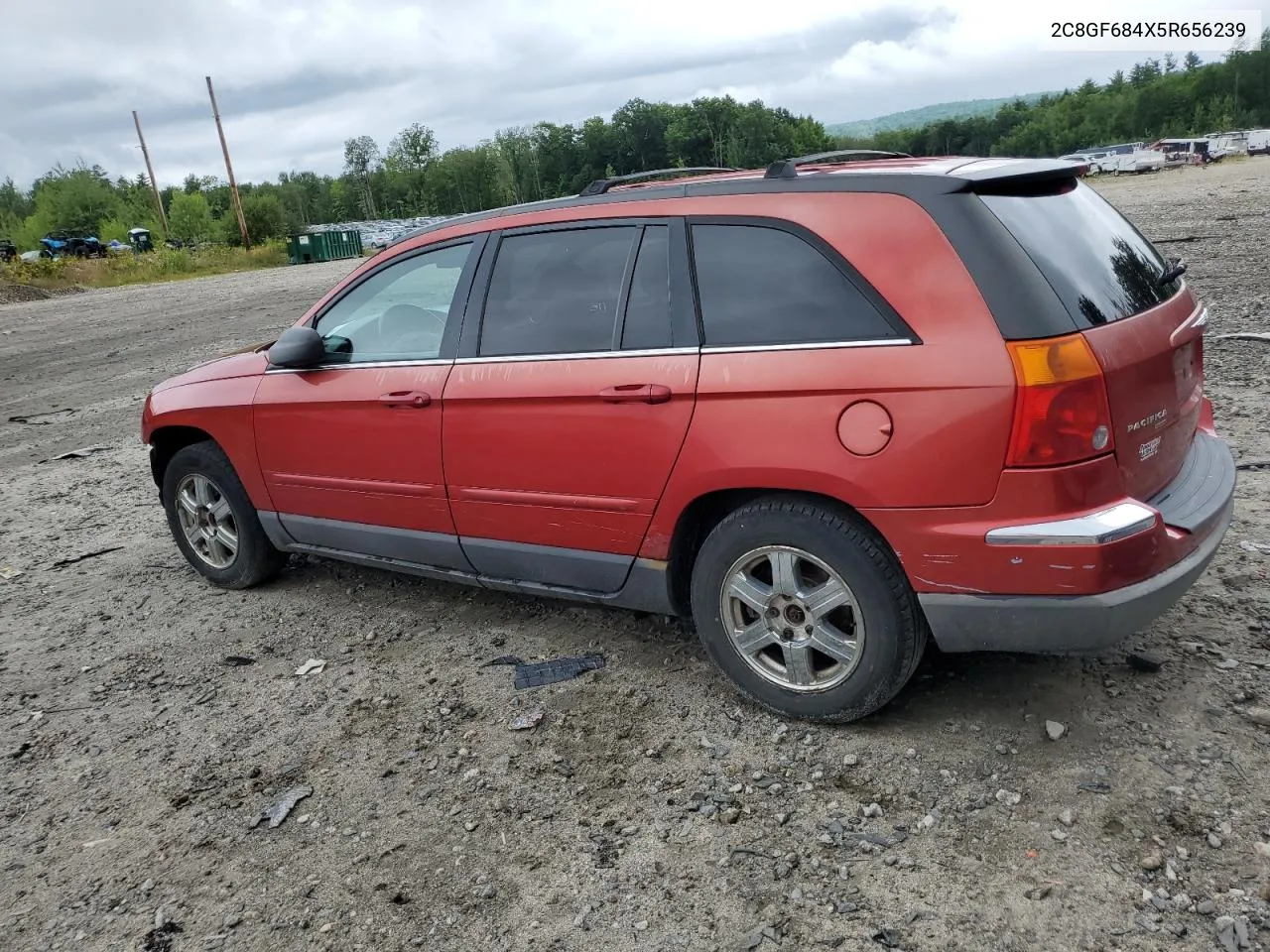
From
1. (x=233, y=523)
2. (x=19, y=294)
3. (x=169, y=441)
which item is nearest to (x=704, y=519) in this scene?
(x=233, y=523)

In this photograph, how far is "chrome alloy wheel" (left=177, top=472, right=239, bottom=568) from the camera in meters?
5.08

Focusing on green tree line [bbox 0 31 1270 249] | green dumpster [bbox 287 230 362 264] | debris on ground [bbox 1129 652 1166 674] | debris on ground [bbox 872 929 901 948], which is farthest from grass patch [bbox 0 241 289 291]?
debris on ground [bbox 872 929 901 948]

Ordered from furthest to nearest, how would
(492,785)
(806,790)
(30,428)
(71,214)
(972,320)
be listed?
(71,214) < (30,428) < (492,785) < (806,790) < (972,320)

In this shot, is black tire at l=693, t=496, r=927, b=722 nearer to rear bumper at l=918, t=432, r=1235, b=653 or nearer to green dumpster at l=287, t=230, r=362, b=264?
rear bumper at l=918, t=432, r=1235, b=653

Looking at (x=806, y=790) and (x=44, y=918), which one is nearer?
(x=44, y=918)

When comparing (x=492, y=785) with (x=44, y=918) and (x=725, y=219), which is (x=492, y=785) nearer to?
(x=44, y=918)

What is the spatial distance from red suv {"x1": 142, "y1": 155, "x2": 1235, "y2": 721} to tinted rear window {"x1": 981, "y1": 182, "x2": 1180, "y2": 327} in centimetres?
1

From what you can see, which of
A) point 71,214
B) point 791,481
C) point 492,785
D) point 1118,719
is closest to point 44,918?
point 492,785

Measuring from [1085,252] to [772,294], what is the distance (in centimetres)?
97

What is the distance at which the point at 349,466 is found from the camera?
14.2 feet

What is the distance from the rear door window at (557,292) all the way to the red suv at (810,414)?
0.01 metres

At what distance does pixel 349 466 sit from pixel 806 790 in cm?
246

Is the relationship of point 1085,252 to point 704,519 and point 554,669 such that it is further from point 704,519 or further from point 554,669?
point 554,669

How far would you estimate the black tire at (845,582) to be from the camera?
2977mm
